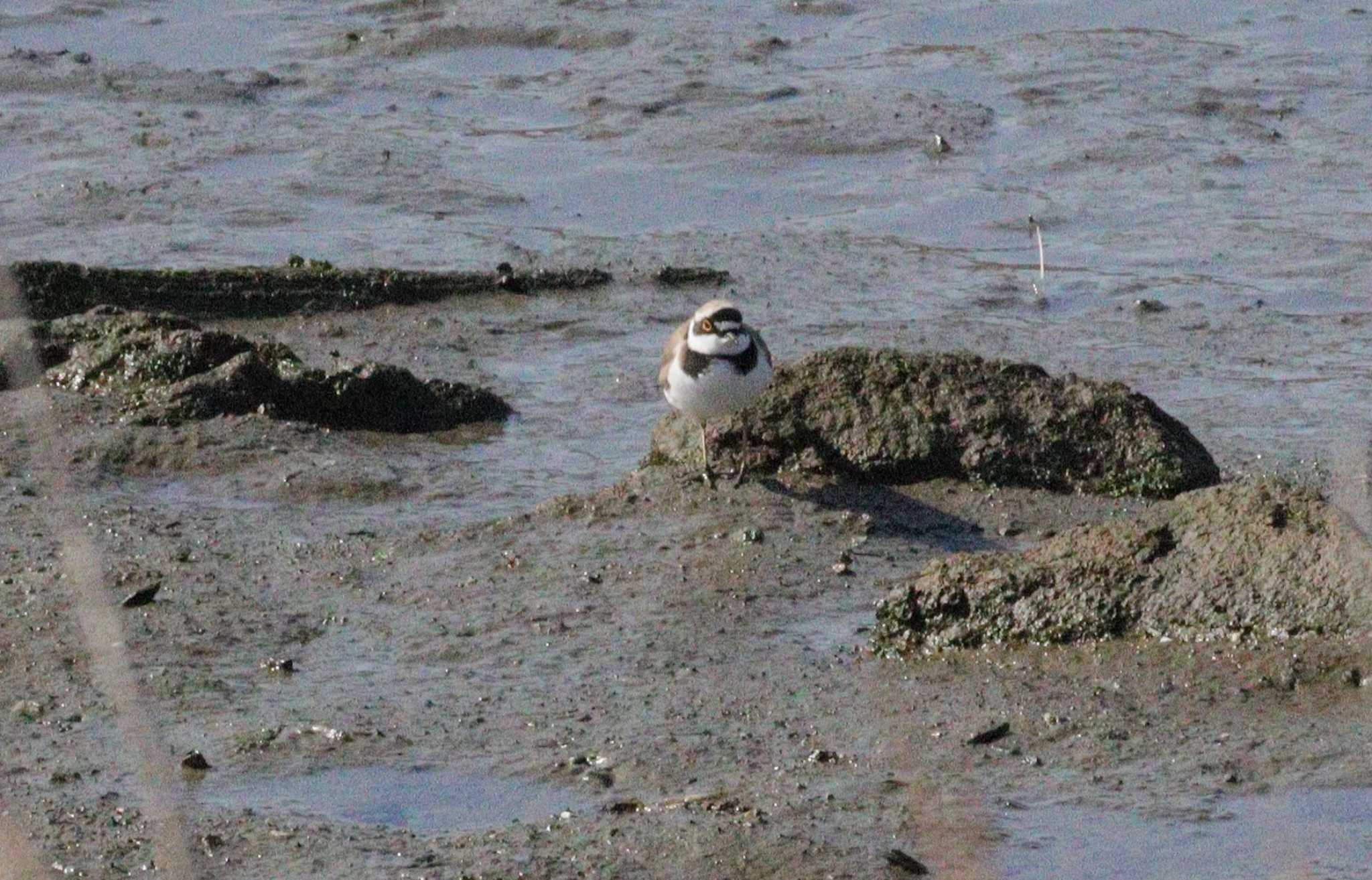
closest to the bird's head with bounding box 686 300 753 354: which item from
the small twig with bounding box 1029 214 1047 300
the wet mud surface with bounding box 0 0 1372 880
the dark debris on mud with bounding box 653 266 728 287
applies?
the wet mud surface with bounding box 0 0 1372 880

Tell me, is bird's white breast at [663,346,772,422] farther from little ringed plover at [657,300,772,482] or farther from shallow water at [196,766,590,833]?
shallow water at [196,766,590,833]

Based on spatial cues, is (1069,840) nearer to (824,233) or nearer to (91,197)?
(824,233)

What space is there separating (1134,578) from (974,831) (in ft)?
4.26

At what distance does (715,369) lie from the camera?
25.5 ft

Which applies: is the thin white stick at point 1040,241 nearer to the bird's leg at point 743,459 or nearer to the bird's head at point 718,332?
the bird's head at point 718,332

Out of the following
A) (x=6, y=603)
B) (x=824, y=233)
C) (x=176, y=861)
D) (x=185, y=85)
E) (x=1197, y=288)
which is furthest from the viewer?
(x=185, y=85)

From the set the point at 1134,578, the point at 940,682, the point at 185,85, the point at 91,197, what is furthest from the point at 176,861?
the point at 185,85

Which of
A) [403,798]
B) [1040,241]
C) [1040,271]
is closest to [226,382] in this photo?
[403,798]

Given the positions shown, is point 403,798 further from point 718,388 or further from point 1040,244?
point 1040,244

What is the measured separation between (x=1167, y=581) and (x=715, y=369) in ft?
6.75

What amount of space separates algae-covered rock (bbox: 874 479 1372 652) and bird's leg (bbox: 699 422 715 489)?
4.57ft

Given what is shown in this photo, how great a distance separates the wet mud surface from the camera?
18.0ft

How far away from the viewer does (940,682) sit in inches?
243

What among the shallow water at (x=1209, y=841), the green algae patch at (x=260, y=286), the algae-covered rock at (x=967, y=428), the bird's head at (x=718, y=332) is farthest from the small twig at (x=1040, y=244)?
the shallow water at (x=1209, y=841)
